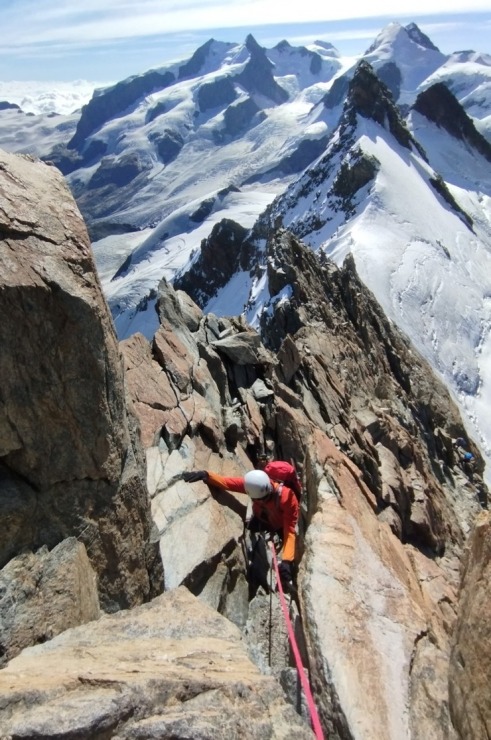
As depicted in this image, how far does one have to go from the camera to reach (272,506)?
39.1 feet

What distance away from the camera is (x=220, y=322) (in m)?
24.5

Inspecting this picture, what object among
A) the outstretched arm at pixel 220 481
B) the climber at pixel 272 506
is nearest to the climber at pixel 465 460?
the outstretched arm at pixel 220 481

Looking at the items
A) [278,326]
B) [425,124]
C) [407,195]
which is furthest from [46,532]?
[425,124]

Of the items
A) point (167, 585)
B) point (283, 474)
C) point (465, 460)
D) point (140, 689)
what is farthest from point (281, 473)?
point (465, 460)

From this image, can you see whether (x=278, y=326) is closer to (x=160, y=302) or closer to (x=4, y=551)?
(x=160, y=302)

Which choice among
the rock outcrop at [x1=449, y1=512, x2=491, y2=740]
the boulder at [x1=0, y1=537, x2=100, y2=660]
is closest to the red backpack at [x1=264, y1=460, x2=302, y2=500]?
the rock outcrop at [x1=449, y1=512, x2=491, y2=740]

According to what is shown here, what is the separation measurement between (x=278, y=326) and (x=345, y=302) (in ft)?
27.0

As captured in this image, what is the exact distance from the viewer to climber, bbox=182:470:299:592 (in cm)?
1111

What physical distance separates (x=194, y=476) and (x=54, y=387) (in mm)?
5748

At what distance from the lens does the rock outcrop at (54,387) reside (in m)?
6.98

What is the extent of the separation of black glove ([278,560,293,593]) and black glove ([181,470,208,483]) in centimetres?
284

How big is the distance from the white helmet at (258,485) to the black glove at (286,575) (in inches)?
57.1

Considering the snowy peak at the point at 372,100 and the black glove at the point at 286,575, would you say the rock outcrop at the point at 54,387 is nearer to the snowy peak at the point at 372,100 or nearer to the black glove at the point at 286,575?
the black glove at the point at 286,575

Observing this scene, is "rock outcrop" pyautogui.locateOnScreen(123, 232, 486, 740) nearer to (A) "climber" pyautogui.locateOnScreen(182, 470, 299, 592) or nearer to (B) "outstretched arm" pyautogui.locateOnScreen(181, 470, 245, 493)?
(B) "outstretched arm" pyautogui.locateOnScreen(181, 470, 245, 493)
